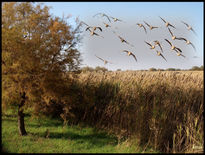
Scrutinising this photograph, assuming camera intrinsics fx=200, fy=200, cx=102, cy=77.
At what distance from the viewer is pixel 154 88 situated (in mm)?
6730

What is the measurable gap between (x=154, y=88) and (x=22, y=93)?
4.14m

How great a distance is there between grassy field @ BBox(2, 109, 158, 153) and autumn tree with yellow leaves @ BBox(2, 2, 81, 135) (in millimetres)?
501

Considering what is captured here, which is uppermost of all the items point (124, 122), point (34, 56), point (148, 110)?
point (34, 56)

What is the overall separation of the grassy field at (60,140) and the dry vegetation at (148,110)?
444mm

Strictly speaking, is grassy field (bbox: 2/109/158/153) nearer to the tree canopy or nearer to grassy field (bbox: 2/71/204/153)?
grassy field (bbox: 2/71/204/153)

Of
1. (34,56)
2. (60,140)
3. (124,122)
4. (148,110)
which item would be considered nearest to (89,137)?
(60,140)

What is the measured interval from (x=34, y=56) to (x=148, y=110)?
12.1 ft

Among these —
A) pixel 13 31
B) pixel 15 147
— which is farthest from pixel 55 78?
pixel 15 147

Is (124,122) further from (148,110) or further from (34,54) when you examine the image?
(34,54)

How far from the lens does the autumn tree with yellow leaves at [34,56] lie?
501cm

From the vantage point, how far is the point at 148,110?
6180 mm

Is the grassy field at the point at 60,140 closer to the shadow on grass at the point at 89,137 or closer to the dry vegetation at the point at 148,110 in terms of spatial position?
the shadow on grass at the point at 89,137

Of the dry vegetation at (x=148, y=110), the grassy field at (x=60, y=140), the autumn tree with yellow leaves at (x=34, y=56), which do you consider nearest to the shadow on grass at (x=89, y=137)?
the grassy field at (x=60, y=140)

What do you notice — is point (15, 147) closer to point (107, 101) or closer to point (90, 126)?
point (90, 126)
